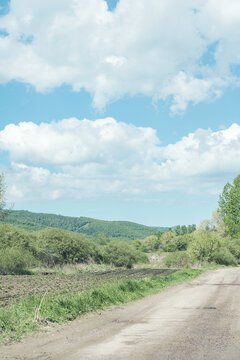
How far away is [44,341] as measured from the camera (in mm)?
9719

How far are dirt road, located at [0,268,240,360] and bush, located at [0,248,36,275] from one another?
2938cm

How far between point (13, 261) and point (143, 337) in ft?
118

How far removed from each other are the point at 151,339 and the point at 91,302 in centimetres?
623

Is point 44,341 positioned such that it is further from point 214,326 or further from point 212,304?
point 212,304

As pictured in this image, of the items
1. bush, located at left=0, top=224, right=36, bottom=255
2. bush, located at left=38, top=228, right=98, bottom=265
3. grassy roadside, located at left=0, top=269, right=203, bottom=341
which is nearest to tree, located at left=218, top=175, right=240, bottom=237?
bush, located at left=38, top=228, right=98, bottom=265

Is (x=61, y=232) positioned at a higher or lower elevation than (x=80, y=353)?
higher

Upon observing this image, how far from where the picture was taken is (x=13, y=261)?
43.0m

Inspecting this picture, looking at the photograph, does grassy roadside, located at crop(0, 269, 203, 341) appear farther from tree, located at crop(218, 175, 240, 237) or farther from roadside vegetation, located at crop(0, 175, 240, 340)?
tree, located at crop(218, 175, 240, 237)

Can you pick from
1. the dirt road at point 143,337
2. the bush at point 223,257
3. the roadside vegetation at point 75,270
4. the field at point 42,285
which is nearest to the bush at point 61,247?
the roadside vegetation at point 75,270

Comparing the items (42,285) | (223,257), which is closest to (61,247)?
(223,257)

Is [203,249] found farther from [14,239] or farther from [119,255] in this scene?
[14,239]

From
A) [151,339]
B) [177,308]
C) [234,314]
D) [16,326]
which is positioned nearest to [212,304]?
[177,308]

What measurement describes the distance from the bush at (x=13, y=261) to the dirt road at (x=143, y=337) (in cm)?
2938

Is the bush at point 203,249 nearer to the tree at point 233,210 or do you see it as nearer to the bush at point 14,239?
the tree at point 233,210
